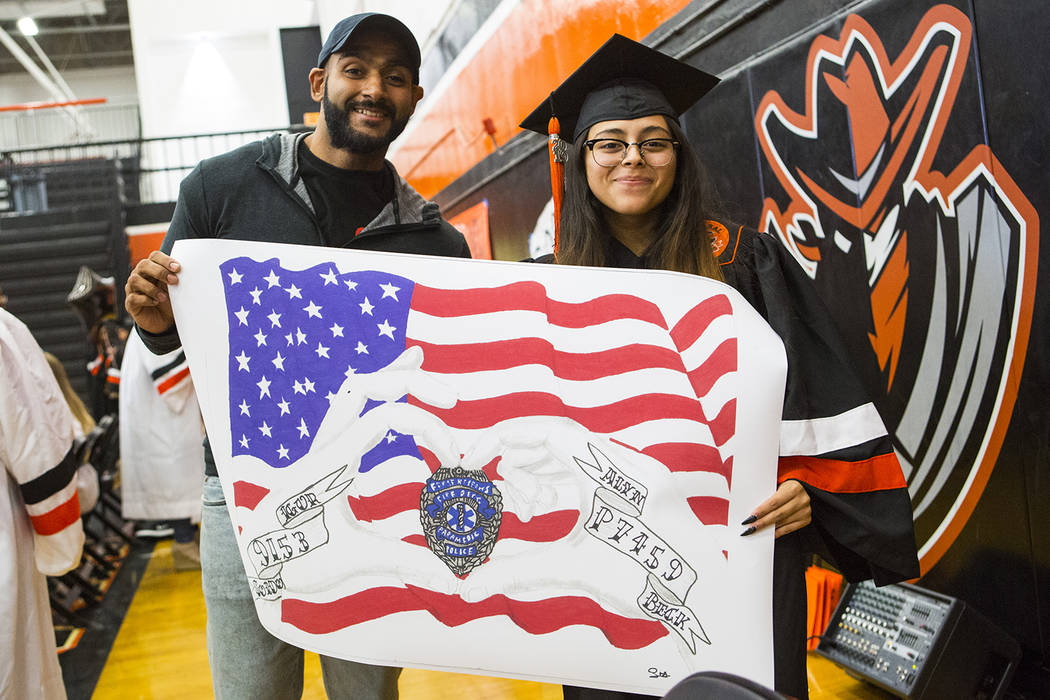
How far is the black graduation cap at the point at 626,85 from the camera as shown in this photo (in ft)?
5.19

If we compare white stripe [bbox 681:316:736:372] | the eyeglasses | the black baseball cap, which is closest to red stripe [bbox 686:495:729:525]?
white stripe [bbox 681:316:736:372]

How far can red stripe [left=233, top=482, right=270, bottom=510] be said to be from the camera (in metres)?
1.45

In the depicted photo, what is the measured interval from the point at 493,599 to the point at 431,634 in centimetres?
13

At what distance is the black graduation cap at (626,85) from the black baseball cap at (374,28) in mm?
327

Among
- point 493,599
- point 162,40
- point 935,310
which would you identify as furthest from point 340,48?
point 162,40

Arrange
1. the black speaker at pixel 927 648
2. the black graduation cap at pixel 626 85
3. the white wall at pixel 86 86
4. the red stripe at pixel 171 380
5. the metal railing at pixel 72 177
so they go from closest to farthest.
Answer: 1. the black graduation cap at pixel 626 85
2. the black speaker at pixel 927 648
3. the red stripe at pixel 171 380
4. the metal railing at pixel 72 177
5. the white wall at pixel 86 86

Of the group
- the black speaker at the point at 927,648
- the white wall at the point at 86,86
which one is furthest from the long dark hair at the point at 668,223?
the white wall at the point at 86,86

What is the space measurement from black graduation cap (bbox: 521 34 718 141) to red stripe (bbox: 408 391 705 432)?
0.59 meters

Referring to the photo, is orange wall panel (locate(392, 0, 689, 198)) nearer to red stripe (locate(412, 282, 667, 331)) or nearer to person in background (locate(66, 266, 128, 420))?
red stripe (locate(412, 282, 667, 331))

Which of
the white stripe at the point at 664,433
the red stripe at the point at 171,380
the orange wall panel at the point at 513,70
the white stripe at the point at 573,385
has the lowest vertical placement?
the white stripe at the point at 664,433

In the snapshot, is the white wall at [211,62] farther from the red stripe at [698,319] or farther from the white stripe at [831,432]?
the white stripe at [831,432]

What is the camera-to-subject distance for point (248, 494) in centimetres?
145

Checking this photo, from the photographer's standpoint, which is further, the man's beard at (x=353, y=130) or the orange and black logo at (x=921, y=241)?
the orange and black logo at (x=921, y=241)

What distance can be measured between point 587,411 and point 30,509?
1.89m
